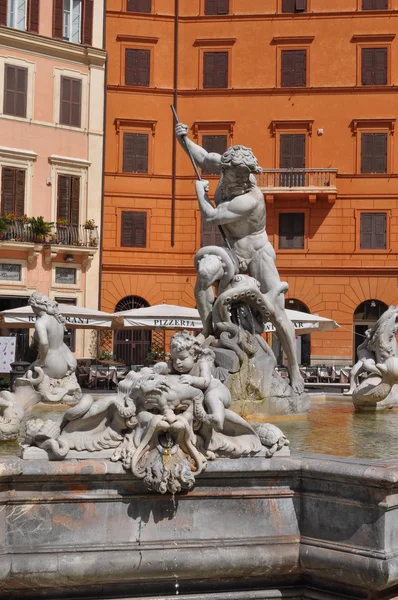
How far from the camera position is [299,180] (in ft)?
111

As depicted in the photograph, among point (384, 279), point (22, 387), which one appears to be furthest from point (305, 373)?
point (22, 387)

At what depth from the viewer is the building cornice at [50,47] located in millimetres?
31391

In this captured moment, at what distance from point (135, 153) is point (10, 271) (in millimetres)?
7324

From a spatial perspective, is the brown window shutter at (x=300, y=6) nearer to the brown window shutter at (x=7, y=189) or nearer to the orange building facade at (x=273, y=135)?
the orange building facade at (x=273, y=135)

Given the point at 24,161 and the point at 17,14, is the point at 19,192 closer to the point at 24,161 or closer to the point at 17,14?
the point at 24,161

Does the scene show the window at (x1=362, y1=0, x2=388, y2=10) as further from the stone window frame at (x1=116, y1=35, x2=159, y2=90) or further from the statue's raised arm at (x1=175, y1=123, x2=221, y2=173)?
the statue's raised arm at (x1=175, y1=123, x2=221, y2=173)

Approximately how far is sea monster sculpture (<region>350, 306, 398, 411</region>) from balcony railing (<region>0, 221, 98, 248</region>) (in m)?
22.5

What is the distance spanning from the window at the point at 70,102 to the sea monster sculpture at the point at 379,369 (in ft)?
81.8

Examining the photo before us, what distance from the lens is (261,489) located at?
4.62 meters

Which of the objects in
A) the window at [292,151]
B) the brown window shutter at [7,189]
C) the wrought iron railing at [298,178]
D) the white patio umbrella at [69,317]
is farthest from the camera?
the window at [292,151]

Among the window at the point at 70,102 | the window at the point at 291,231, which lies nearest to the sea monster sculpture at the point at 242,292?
the window at the point at 70,102

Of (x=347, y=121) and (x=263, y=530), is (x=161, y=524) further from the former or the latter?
(x=347, y=121)

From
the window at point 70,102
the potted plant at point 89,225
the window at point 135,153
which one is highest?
the window at point 70,102

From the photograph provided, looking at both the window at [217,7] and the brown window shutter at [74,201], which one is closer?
the brown window shutter at [74,201]
